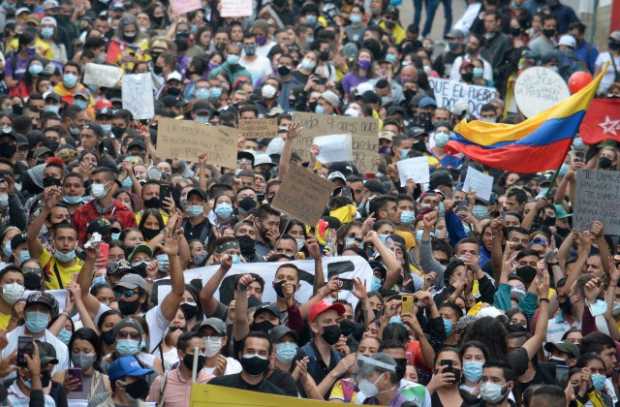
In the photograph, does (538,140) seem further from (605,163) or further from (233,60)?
(233,60)

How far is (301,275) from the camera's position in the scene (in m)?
13.9

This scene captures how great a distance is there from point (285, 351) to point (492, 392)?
1.39 meters

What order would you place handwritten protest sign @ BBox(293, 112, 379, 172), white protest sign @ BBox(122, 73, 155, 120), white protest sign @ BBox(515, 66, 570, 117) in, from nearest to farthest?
handwritten protest sign @ BBox(293, 112, 379, 172) → white protest sign @ BBox(122, 73, 155, 120) → white protest sign @ BBox(515, 66, 570, 117)

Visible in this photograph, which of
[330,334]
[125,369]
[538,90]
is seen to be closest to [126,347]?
[125,369]

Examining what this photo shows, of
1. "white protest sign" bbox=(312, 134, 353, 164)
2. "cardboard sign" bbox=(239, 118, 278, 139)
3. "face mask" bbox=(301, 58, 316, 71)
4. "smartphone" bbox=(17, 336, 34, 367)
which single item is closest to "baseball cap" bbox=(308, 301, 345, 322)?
"smartphone" bbox=(17, 336, 34, 367)

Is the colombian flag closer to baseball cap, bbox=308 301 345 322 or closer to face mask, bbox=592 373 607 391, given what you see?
face mask, bbox=592 373 607 391

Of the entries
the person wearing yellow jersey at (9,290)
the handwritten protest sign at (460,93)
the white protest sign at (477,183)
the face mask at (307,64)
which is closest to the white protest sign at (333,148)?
the white protest sign at (477,183)

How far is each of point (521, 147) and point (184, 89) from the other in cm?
591

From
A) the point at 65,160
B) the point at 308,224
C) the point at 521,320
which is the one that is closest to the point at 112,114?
the point at 65,160

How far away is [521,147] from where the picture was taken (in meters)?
17.5

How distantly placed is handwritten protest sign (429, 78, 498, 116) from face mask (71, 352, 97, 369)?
1057 centimetres

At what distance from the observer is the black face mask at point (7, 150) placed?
1742 centimetres

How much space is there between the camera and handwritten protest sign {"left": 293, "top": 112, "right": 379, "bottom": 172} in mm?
18469

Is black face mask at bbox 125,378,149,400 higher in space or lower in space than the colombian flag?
higher
